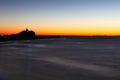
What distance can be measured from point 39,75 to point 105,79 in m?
4.47

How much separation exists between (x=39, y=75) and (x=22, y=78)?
1439 mm

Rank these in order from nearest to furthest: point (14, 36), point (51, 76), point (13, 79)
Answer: point (13, 79), point (51, 76), point (14, 36)

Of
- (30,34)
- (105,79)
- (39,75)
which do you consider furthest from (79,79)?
(30,34)

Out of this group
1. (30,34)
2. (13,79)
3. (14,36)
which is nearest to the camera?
(13,79)

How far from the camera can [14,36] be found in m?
152

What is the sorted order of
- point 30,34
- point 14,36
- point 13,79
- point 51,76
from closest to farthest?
point 13,79
point 51,76
point 30,34
point 14,36

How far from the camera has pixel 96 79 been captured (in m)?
16.9

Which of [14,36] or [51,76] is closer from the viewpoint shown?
[51,76]

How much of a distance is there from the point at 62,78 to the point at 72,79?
2.37ft

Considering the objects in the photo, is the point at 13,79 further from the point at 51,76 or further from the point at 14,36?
the point at 14,36

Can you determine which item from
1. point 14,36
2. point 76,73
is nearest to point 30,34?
point 14,36

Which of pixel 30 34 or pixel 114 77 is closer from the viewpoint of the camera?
pixel 114 77

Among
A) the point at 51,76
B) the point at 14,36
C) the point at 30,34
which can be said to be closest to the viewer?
the point at 51,76

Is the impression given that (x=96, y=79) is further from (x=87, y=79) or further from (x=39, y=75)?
(x=39, y=75)
